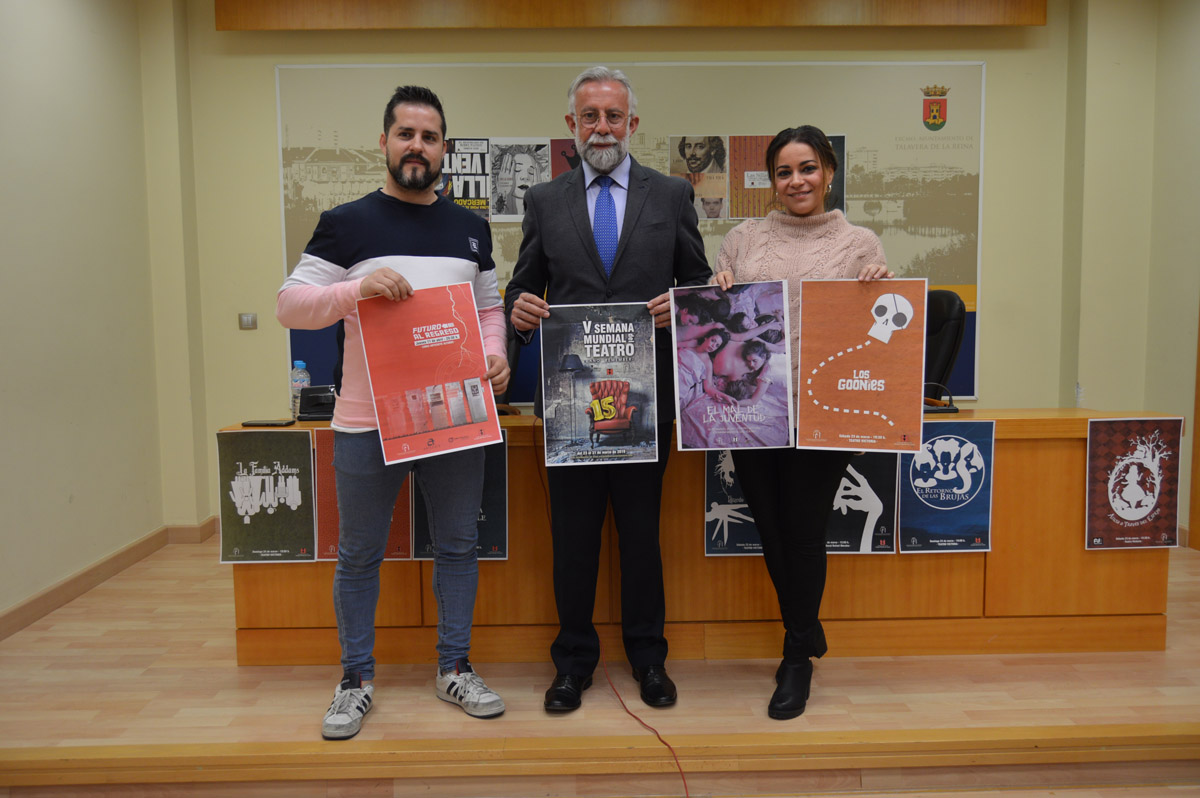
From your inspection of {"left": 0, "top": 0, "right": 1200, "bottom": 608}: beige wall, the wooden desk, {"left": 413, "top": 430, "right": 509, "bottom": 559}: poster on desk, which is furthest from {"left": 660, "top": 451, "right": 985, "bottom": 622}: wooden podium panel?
{"left": 0, "top": 0, "right": 1200, "bottom": 608}: beige wall

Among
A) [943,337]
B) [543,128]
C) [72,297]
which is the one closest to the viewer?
[943,337]

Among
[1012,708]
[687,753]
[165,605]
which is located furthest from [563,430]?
[165,605]

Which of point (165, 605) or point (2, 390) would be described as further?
point (165, 605)

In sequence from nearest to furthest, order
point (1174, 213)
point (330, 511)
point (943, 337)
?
point (330, 511)
point (943, 337)
point (1174, 213)

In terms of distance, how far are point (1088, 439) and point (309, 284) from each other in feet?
7.99

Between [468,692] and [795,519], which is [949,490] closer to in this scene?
[795,519]

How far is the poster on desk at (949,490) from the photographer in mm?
2348

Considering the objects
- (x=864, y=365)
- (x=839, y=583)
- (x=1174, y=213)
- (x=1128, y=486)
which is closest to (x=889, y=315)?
(x=864, y=365)

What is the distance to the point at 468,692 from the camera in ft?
6.77

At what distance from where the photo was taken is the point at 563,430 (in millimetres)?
1972

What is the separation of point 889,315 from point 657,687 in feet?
3.98

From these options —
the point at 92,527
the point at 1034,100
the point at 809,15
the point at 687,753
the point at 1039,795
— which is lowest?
the point at 1039,795

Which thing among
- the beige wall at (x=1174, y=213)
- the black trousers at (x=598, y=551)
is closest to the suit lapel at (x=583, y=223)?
the black trousers at (x=598, y=551)

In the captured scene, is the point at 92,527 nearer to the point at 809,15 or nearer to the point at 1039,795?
the point at 1039,795
